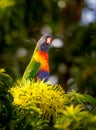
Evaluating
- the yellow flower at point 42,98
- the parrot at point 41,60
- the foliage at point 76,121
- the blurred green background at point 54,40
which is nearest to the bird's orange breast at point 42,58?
the parrot at point 41,60

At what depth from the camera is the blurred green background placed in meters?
6.62

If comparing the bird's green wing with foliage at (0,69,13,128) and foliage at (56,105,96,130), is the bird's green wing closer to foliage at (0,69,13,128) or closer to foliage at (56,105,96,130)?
foliage at (0,69,13,128)

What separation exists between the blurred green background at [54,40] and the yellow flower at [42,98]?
3.42 m

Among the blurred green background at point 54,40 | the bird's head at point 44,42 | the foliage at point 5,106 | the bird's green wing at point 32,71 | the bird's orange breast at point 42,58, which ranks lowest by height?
the foliage at point 5,106

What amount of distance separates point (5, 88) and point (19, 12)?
4642 millimetres

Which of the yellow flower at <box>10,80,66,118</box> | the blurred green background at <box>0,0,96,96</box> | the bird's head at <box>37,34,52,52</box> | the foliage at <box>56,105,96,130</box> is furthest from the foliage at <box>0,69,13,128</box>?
the blurred green background at <box>0,0,96,96</box>

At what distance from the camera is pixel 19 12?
7.19 meters

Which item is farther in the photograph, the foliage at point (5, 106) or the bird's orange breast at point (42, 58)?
the bird's orange breast at point (42, 58)

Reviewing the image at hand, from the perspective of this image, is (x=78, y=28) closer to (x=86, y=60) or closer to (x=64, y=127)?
(x=86, y=60)

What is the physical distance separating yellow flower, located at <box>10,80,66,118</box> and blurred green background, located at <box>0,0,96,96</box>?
11.2 feet

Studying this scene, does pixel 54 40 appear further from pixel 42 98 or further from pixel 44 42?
pixel 42 98

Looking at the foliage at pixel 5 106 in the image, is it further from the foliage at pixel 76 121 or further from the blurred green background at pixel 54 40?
the blurred green background at pixel 54 40

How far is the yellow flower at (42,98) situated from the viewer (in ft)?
8.29

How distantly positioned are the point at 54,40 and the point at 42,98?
13.8 ft
